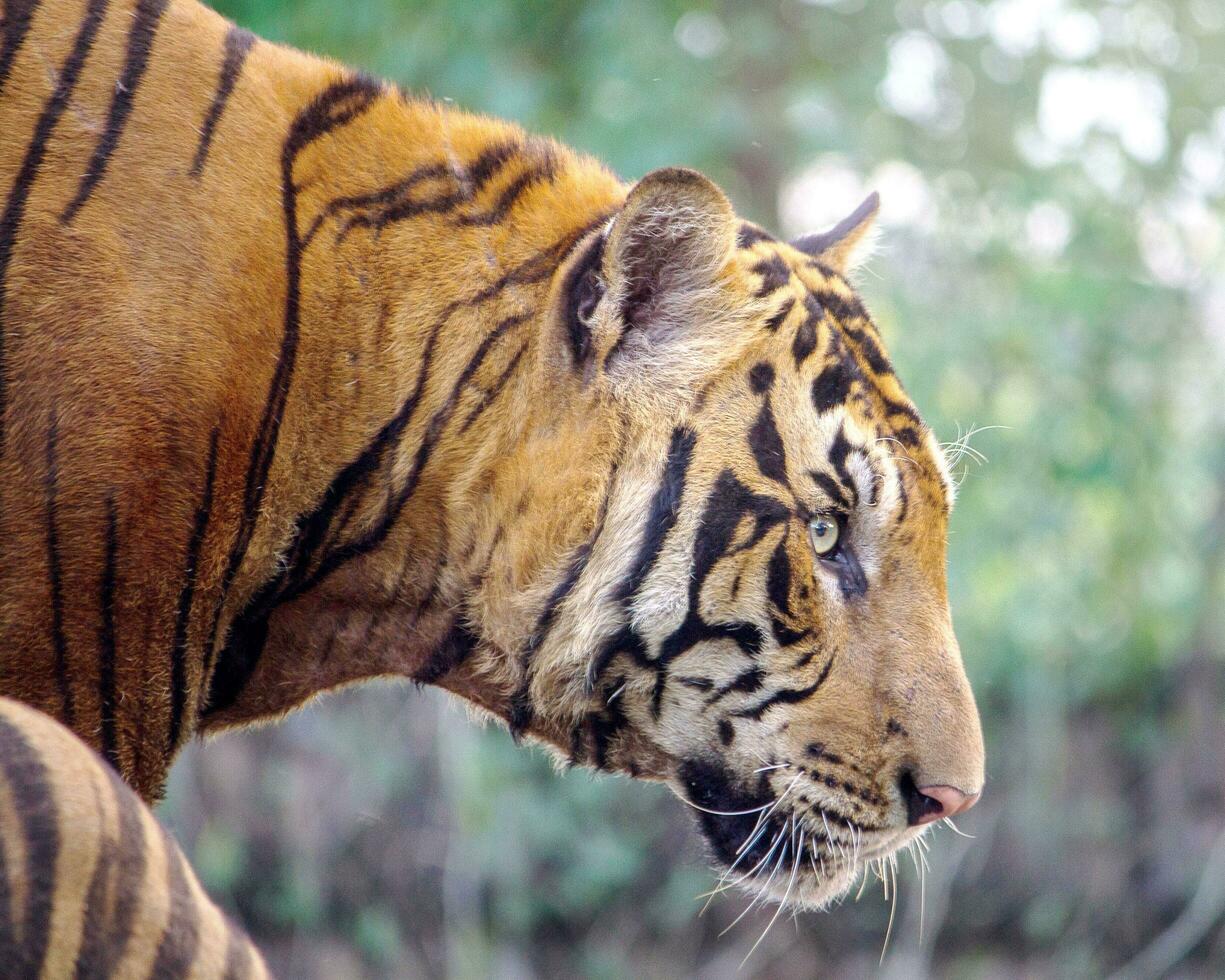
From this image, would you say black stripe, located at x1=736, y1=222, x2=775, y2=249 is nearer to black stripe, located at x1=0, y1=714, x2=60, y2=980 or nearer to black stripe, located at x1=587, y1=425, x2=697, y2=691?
black stripe, located at x1=587, y1=425, x2=697, y2=691

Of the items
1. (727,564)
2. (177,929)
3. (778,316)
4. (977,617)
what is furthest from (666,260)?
(977,617)

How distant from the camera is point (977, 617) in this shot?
8117 millimetres

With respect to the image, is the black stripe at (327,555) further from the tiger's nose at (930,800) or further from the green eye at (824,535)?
the tiger's nose at (930,800)

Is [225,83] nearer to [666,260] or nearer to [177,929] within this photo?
[666,260]

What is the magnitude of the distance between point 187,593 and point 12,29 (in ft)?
3.38

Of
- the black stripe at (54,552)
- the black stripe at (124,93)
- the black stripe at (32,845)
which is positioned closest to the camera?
the black stripe at (32,845)

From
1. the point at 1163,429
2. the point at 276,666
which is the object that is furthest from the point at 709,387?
the point at 1163,429

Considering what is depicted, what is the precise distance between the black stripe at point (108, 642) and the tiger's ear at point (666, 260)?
37.8 inches

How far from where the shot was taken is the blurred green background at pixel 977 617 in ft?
22.7

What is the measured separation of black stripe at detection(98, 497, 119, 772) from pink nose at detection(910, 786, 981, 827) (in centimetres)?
152

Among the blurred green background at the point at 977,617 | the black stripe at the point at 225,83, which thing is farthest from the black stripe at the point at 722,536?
the blurred green background at the point at 977,617

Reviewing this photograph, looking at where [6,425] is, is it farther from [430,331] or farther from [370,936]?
[370,936]

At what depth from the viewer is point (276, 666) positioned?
2670 millimetres

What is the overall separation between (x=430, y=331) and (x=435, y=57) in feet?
11.3
